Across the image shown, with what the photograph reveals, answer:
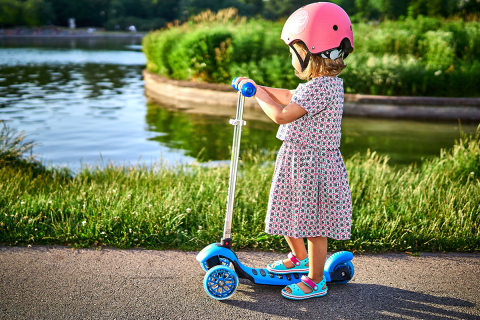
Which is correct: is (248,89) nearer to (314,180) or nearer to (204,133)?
(314,180)

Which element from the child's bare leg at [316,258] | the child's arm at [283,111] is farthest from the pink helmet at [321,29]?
the child's bare leg at [316,258]

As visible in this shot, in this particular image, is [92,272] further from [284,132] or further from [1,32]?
[1,32]

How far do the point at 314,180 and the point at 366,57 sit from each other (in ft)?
37.4

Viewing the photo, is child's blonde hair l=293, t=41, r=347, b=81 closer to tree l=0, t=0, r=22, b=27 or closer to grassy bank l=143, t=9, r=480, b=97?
grassy bank l=143, t=9, r=480, b=97

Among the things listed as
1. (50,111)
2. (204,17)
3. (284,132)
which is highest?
(204,17)

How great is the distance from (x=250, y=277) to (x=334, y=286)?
0.60 meters

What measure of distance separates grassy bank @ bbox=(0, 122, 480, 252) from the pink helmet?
168 centimetres

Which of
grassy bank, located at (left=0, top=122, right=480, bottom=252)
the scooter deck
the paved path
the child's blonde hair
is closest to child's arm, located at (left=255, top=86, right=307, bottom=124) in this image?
the child's blonde hair

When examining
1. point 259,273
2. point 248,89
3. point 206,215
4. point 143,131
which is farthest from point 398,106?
point 248,89

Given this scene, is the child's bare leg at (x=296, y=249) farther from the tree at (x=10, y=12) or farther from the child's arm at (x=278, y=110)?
the tree at (x=10, y=12)

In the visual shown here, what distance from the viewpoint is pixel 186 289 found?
2.99 meters

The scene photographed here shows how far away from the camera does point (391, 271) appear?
331cm

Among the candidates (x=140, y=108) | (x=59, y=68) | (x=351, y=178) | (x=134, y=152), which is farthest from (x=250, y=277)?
(x=59, y=68)

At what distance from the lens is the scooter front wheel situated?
112 inches
